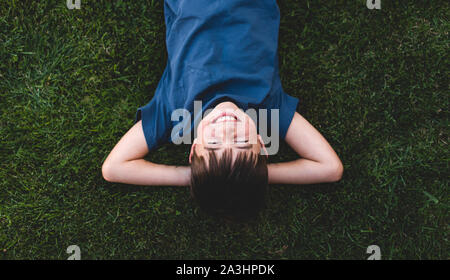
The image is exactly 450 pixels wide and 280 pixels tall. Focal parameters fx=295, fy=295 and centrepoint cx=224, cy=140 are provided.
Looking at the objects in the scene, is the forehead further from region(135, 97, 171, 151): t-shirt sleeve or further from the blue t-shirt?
region(135, 97, 171, 151): t-shirt sleeve

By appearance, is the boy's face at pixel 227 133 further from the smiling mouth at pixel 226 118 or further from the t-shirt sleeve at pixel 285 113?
the t-shirt sleeve at pixel 285 113

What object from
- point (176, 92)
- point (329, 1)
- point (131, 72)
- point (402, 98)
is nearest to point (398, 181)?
point (402, 98)

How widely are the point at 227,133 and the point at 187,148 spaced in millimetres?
612

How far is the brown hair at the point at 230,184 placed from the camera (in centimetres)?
137

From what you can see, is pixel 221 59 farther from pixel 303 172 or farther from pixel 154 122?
pixel 303 172

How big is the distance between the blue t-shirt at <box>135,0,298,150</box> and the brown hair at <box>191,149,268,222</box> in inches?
11.4

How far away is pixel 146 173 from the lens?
1691 millimetres

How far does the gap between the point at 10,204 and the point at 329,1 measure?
2.44m

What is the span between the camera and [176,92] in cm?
160

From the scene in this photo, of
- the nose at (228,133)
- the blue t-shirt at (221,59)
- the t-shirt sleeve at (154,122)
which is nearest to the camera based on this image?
the nose at (228,133)

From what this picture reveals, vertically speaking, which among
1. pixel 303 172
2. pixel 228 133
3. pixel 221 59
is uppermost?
pixel 221 59

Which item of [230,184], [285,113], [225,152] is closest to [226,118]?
[225,152]

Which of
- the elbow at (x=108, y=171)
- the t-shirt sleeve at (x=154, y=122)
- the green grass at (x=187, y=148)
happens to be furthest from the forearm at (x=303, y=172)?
the elbow at (x=108, y=171)

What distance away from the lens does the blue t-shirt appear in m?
1.53
